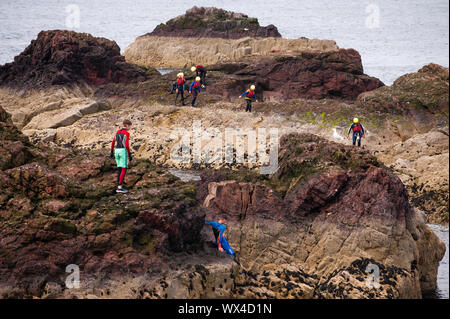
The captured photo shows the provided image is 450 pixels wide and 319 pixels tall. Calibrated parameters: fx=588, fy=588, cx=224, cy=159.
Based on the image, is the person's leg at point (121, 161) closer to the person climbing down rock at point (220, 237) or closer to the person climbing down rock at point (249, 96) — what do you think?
the person climbing down rock at point (220, 237)

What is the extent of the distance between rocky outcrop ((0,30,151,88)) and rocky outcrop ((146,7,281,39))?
1800 inches

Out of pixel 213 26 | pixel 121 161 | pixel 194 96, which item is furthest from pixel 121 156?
pixel 213 26

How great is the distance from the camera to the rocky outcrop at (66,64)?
4578cm

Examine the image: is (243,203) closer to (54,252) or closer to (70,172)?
(70,172)

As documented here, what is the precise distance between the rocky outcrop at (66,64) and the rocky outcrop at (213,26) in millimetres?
45723

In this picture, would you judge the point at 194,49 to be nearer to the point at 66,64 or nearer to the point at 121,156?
the point at 66,64

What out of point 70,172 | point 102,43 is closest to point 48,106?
point 102,43

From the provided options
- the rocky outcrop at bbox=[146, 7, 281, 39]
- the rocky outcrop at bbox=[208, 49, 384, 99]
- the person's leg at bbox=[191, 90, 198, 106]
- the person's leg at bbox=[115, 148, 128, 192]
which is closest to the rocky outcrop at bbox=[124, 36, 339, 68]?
the rocky outcrop at bbox=[146, 7, 281, 39]

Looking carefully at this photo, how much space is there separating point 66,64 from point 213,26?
5218cm

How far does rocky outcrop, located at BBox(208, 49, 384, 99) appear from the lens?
49.5 m

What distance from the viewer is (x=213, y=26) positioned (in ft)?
313

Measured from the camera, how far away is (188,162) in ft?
110

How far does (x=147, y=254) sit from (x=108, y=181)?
2.59 m

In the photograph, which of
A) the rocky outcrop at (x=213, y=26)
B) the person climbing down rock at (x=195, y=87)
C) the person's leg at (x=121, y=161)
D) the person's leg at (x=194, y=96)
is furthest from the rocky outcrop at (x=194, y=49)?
the person's leg at (x=121, y=161)
